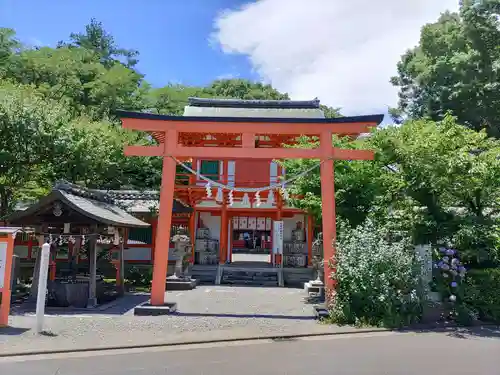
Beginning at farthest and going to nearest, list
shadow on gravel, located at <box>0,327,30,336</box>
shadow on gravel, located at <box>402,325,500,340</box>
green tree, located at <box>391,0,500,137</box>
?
green tree, located at <box>391,0,500,137</box> < shadow on gravel, located at <box>402,325,500,340</box> < shadow on gravel, located at <box>0,327,30,336</box>

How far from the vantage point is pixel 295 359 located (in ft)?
22.9

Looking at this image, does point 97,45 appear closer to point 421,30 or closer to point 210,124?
point 421,30

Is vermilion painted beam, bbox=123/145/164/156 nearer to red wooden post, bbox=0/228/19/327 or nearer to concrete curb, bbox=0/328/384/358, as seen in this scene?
red wooden post, bbox=0/228/19/327

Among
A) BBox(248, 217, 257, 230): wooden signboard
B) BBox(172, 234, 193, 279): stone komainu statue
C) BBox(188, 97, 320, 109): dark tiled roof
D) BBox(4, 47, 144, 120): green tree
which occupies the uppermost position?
BBox(4, 47, 144, 120): green tree

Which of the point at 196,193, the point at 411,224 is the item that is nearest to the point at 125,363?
the point at 411,224

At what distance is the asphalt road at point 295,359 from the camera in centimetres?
634

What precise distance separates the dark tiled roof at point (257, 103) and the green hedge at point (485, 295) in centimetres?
1468

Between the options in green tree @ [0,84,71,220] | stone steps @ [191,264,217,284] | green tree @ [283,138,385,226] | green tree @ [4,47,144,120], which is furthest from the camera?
green tree @ [4,47,144,120]

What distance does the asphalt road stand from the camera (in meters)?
6.34

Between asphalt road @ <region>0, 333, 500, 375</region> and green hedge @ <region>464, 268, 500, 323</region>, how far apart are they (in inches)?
73.4

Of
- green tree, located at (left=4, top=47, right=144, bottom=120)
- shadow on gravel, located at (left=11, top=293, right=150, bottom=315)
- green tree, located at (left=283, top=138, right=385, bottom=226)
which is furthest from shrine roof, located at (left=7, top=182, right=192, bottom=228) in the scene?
green tree, located at (left=4, top=47, right=144, bottom=120)

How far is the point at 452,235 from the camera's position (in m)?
10.8

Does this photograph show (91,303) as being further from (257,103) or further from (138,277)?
(257,103)

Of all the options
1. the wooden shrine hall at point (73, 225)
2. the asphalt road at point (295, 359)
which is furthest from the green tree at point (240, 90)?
the asphalt road at point (295, 359)
